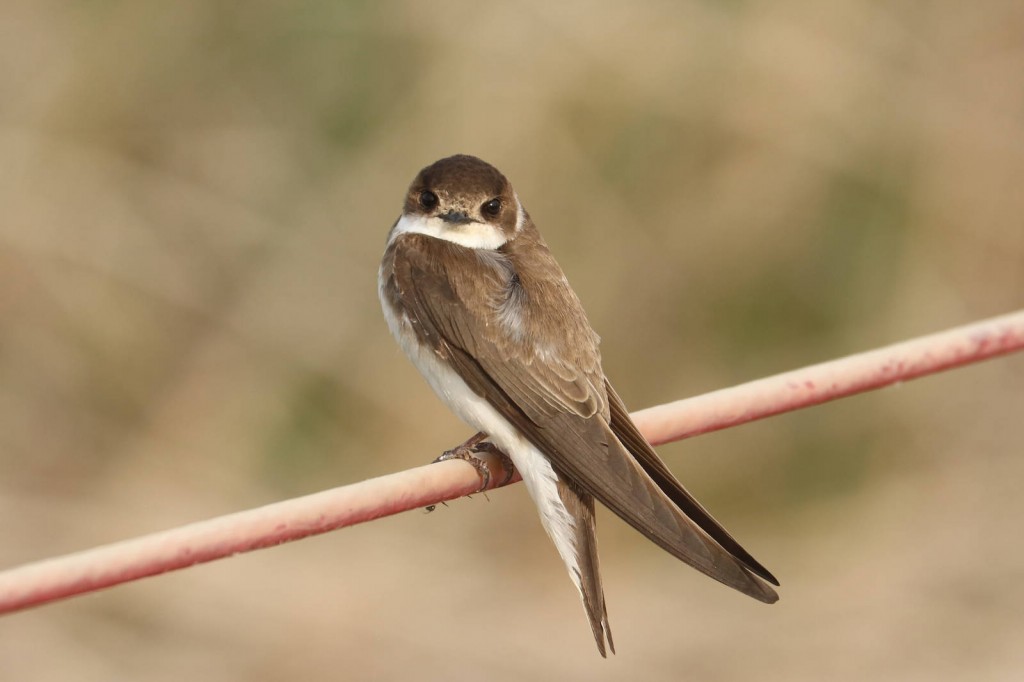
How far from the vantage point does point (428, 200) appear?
9.68ft

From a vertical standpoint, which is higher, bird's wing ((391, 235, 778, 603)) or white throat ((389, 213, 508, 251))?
white throat ((389, 213, 508, 251))

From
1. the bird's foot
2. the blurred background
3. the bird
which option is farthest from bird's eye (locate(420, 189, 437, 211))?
the blurred background

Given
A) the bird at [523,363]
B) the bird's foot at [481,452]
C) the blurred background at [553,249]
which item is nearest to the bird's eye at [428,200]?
the bird at [523,363]

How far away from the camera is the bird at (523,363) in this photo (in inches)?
90.7

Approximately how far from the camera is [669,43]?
186 inches

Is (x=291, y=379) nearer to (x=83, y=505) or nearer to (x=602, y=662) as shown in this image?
(x=83, y=505)

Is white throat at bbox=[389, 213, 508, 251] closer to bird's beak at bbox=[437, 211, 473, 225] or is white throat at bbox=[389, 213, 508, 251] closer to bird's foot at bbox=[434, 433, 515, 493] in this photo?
bird's beak at bbox=[437, 211, 473, 225]

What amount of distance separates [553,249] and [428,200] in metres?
1.82

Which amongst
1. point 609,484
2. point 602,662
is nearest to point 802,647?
point 602,662

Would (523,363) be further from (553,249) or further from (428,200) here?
(553,249)

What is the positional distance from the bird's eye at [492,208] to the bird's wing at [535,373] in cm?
15

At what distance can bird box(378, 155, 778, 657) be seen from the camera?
2.30 metres

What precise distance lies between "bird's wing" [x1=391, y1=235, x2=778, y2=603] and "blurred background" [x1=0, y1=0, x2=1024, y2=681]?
186 centimetres

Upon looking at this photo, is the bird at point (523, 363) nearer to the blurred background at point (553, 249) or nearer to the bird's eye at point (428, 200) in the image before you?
the bird's eye at point (428, 200)
